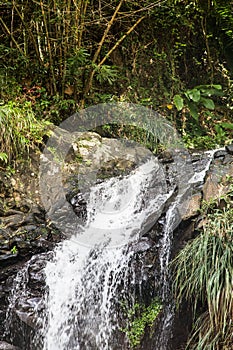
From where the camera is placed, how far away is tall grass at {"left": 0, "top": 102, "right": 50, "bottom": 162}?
131 inches

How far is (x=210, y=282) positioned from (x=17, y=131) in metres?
2.21

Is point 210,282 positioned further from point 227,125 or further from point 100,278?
point 227,125

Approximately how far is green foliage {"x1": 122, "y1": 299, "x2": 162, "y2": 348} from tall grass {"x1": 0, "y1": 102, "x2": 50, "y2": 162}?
5.76 feet

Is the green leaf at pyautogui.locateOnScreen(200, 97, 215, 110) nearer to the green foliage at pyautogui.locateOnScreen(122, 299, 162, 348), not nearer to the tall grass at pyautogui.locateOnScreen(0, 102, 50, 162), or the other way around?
the tall grass at pyautogui.locateOnScreen(0, 102, 50, 162)

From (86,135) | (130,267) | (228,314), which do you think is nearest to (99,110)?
(86,135)

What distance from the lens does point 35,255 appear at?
9.86 feet

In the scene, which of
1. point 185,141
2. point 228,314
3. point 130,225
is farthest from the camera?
point 185,141

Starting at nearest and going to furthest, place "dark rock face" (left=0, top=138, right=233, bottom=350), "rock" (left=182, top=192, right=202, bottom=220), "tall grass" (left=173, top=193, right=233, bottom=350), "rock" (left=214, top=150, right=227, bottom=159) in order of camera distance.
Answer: "tall grass" (left=173, top=193, right=233, bottom=350) < "dark rock face" (left=0, top=138, right=233, bottom=350) < "rock" (left=182, top=192, right=202, bottom=220) < "rock" (left=214, top=150, right=227, bottom=159)

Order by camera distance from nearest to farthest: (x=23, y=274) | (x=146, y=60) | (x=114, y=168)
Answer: (x=23, y=274)
(x=114, y=168)
(x=146, y=60)

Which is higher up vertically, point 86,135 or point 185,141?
point 86,135

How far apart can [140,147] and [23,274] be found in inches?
85.4

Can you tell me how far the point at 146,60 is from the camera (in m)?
5.27

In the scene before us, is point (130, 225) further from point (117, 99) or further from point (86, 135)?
point (117, 99)

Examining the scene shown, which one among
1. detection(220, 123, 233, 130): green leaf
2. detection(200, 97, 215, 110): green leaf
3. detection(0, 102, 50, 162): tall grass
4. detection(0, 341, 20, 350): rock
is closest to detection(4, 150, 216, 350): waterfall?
detection(0, 341, 20, 350): rock
